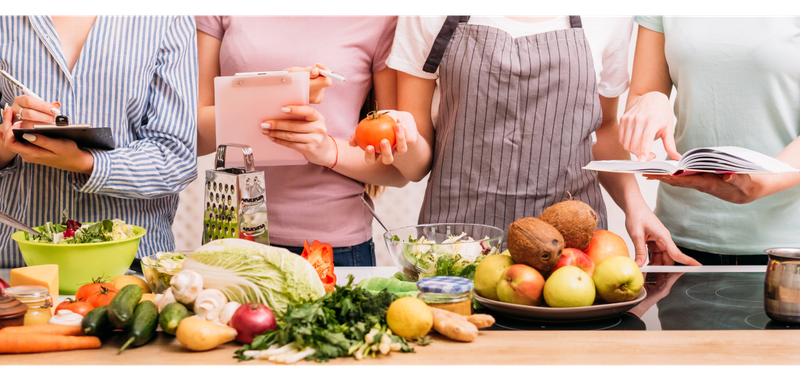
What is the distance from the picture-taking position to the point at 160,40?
5.84 ft

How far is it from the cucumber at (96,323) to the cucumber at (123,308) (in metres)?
0.01

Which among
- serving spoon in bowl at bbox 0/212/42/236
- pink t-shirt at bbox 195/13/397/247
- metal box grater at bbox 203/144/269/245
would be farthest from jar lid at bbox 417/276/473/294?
serving spoon in bowl at bbox 0/212/42/236

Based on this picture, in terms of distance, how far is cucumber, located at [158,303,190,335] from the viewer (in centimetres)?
104

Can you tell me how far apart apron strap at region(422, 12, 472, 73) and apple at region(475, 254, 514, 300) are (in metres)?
0.82

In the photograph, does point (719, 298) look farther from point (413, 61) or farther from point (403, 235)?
point (413, 61)

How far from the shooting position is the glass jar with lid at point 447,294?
1.16m

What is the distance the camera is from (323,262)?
4.34ft

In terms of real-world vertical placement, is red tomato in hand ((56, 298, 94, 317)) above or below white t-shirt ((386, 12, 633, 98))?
below

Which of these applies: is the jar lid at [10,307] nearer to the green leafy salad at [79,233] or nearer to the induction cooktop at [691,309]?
the green leafy salad at [79,233]

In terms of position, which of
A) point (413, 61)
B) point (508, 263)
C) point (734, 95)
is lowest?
point (508, 263)

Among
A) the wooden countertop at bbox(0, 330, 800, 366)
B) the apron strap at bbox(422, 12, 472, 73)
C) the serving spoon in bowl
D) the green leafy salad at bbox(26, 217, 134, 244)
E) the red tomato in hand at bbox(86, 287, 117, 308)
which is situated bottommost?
the wooden countertop at bbox(0, 330, 800, 366)

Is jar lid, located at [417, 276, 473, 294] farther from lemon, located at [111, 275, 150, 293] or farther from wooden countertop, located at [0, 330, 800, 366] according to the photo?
lemon, located at [111, 275, 150, 293]

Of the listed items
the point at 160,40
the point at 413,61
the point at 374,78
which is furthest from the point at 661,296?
the point at 160,40

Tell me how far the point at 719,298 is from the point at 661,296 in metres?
0.13
